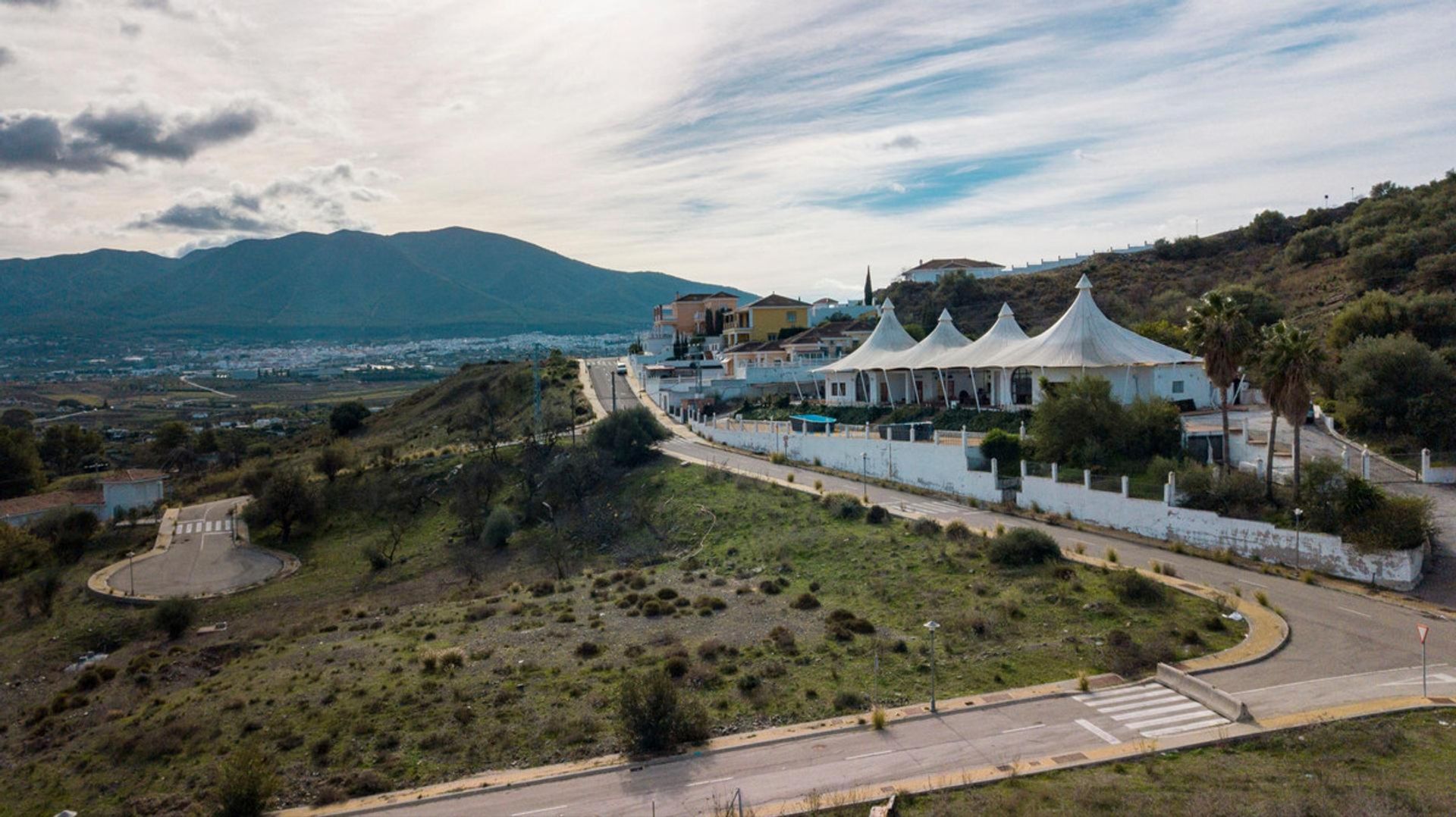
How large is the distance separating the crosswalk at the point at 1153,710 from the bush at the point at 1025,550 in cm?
827

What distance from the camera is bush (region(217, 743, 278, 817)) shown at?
14.4m

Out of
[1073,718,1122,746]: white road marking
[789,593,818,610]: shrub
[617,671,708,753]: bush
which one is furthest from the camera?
[789,593,818,610]: shrub

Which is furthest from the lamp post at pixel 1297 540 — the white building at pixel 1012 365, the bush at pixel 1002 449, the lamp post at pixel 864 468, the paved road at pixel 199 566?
the paved road at pixel 199 566

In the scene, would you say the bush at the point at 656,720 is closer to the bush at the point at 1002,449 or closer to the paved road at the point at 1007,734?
the paved road at the point at 1007,734

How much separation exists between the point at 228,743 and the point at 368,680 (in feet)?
11.3

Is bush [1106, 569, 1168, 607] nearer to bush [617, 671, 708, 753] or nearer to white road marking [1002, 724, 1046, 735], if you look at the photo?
white road marking [1002, 724, 1046, 735]

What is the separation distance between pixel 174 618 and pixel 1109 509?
34.0 meters

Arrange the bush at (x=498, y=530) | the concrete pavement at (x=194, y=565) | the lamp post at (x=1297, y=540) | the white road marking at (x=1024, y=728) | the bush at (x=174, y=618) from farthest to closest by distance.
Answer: the bush at (x=498, y=530) → the concrete pavement at (x=194, y=565) → the bush at (x=174, y=618) → the lamp post at (x=1297, y=540) → the white road marking at (x=1024, y=728)

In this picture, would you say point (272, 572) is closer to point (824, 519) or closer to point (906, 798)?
point (824, 519)

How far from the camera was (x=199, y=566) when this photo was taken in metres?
43.4

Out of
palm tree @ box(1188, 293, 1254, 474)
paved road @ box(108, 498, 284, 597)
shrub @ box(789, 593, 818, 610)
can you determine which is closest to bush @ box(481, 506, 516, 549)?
paved road @ box(108, 498, 284, 597)

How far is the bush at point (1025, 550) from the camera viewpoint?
25.4 metres

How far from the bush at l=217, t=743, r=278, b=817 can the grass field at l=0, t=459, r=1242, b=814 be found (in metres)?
0.54

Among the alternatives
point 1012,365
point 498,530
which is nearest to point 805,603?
point 498,530
